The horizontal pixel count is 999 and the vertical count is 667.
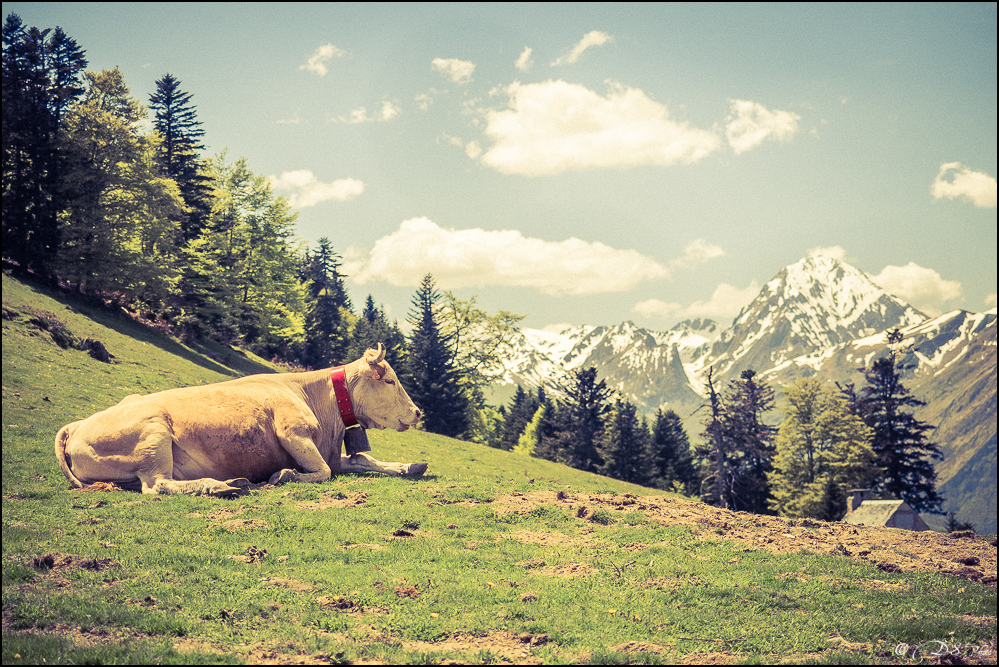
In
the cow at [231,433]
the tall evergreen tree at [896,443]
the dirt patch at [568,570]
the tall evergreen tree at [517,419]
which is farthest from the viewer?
the tall evergreen tree at [517,419]

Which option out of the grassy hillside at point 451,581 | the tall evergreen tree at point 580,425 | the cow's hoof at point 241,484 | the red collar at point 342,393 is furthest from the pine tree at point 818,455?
the cow's hoof at point 241,484

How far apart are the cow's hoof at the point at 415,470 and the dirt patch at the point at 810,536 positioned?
106 inches

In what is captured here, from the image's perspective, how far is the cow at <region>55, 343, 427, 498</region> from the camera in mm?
11578

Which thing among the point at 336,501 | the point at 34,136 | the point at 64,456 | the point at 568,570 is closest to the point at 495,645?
the point at 568,570

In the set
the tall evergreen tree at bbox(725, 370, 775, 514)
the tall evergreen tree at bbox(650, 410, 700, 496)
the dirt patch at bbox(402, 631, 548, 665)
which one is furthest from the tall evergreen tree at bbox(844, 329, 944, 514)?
the dirt patch at bbox(402, 631, 548, 665)

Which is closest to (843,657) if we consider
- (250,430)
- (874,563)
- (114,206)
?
(874,563)

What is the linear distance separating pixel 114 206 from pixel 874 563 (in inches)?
1756

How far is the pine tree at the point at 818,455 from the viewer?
158ft

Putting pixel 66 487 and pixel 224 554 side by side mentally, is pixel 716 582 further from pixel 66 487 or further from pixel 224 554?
pixel 66 487

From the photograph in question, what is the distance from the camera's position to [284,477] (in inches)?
515

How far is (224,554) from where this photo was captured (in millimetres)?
8664

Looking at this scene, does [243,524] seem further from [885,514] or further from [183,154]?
[183,154]

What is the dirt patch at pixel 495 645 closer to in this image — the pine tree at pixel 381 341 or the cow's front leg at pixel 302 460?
the cow's front leg at pixel 302 460

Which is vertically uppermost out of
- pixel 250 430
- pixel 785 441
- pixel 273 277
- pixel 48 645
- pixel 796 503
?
pixel 273 277
